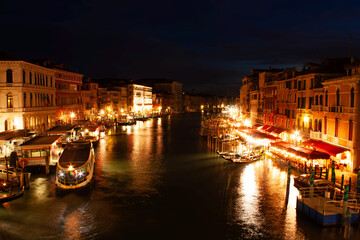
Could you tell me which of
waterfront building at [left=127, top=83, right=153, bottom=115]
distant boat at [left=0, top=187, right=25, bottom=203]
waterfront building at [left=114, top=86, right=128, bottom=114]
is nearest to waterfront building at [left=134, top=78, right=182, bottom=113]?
waterfront building at [left=127, top=83, right=153, bottom=115]

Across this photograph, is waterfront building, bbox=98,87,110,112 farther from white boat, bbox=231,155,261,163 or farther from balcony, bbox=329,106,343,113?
balcony, bbox=329,106,343,113

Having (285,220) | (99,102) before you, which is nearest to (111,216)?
(285,220)

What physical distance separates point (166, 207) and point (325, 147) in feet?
41.1

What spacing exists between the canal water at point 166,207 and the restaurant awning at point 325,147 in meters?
3.14

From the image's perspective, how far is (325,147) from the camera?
21.8 meters

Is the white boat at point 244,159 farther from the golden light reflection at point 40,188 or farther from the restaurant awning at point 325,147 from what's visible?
the golden light reflection at point 40,188

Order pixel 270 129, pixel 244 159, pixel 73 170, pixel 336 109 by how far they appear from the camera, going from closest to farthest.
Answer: pixel 73 170 < pixel 336 109 < pixel 244 159 < pixel 270 129

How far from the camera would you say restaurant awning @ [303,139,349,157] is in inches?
797

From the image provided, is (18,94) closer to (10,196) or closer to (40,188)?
(40,188)

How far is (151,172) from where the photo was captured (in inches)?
924

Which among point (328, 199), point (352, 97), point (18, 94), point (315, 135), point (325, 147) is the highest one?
point (18, 94)

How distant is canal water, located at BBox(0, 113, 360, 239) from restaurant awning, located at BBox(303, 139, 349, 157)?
3.14m

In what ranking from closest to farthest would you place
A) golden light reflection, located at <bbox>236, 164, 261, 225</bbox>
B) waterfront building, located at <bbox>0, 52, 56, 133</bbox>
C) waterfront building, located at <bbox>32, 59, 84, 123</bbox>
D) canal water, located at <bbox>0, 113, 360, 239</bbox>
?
canal water, located at <bbox>0, 113, 360, 239</bbox> → golden light reflection, located at <bbox>236, 164, 261, 225</bbox> → waterfront building, located at <bbox>0, 52, 56, 133</bbox> → waterfront building, located at <bbox>32, 59, 84, 123</bbox>

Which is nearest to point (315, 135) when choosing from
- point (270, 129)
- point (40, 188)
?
point (270, 129)
